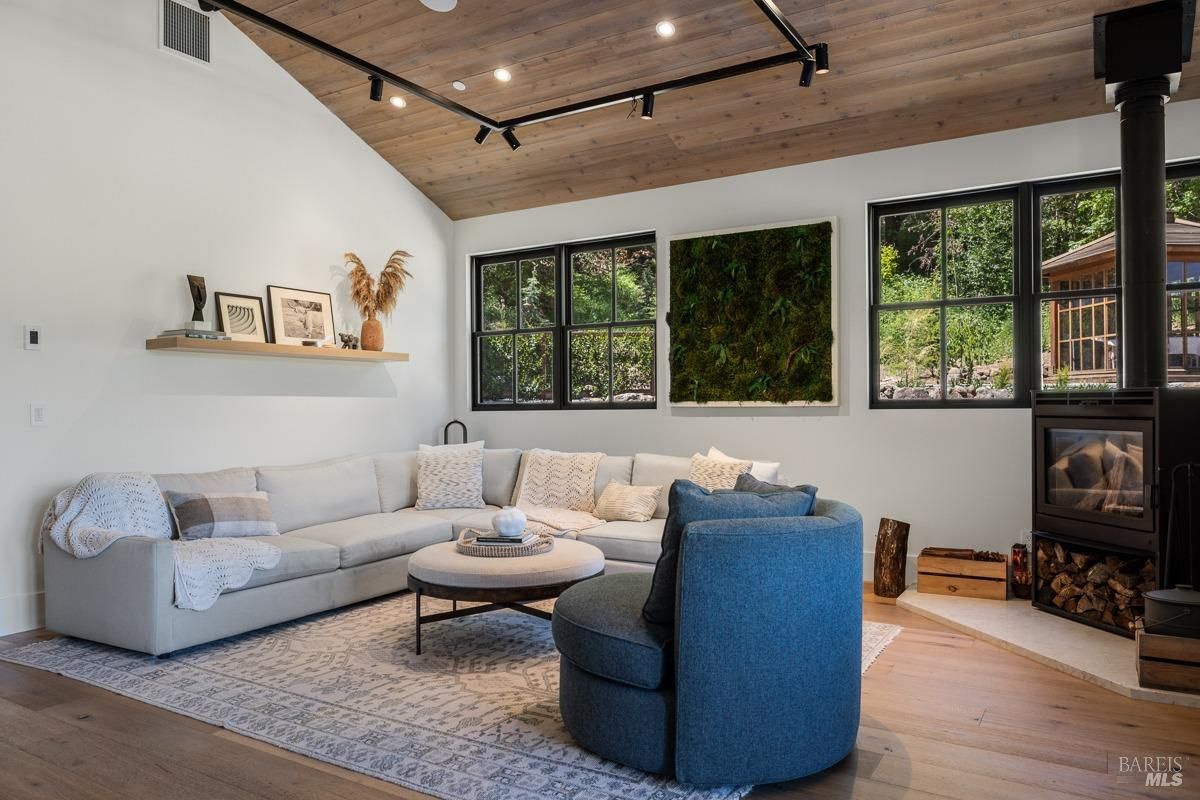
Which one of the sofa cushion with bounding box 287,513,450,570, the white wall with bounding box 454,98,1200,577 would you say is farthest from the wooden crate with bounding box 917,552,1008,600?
the sofa cushion with bounding box 287,513,450,570

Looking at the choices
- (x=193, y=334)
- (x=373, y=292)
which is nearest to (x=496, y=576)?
(x=193, y=334)

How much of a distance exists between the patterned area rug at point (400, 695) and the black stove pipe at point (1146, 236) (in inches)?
71.6

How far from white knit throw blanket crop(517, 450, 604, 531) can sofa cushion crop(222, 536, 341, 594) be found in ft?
4.37

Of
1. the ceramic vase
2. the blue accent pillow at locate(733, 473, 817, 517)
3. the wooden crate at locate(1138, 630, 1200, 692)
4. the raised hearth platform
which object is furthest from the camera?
the ceramic vase

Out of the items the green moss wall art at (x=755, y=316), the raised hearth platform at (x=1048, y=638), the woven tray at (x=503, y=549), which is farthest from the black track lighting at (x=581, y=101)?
the raised hearth platform at (x=1048, y=638)

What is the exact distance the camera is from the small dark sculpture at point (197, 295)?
15.6 ft

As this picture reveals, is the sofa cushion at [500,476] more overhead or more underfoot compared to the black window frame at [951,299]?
more underfoot

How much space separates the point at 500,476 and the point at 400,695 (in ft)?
8.88

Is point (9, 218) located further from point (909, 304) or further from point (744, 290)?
point (909, 304)

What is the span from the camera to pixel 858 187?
5.20 metres

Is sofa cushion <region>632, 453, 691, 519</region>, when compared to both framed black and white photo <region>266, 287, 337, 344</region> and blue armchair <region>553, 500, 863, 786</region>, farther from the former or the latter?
blue armchair <region>553, 500, 863, 786</region>

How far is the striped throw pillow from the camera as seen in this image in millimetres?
4082

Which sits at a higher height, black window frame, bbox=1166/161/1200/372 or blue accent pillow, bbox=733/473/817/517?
black window frame, bbox=1166/161/1200/372

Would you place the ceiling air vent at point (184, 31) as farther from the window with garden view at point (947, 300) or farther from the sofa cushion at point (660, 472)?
the window with garden view at point (947, 300)
